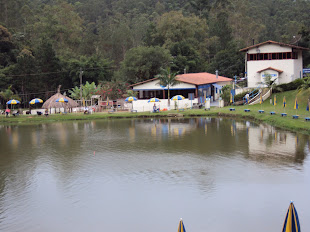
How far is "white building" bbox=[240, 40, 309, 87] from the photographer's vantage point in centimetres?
5062

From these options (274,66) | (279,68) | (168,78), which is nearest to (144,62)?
(168,78)

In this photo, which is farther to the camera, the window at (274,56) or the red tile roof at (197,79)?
the red tile roof at (197,79)

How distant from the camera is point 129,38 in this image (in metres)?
91.8

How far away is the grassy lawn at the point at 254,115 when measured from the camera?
108 ft

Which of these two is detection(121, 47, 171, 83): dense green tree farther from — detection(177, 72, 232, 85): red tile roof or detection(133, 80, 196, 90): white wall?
detection(133, 80, 196, 90): white wall

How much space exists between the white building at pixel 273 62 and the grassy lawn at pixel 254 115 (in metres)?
4.92

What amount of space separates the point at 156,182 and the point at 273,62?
122 feet

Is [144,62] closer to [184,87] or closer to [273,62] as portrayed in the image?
[184,87]

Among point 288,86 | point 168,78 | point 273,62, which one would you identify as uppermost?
point 273,62

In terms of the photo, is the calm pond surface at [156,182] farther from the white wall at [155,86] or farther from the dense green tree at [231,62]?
the dense green tree at [231,62]

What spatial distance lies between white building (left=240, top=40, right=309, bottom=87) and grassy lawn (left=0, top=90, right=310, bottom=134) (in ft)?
16.1

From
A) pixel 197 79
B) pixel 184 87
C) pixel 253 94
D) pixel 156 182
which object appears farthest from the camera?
pixel 197 79

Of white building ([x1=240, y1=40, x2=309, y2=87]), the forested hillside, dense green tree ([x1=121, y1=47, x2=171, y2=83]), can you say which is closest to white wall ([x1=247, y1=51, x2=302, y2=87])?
white building ([x1=240, y1=40, x2=309, y2=87])

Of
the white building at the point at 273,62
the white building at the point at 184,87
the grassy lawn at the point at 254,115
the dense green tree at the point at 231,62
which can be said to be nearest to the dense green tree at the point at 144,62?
the white building at the point at 184,87
